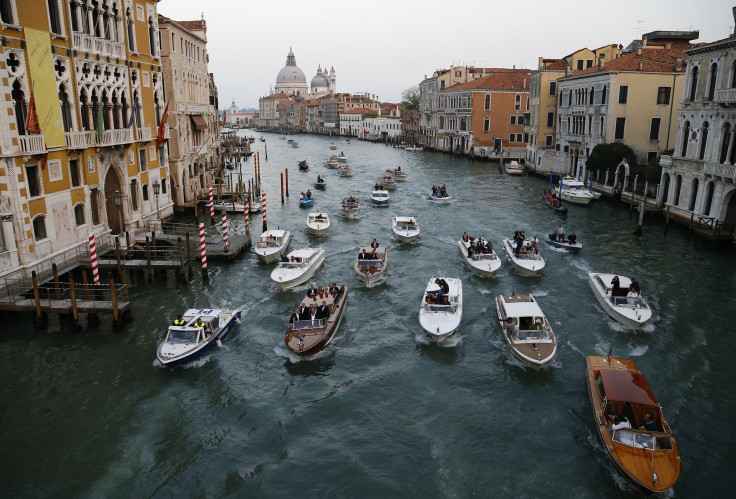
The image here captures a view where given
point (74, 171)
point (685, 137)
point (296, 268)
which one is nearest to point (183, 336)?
point (296, 268)

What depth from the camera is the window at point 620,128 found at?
1907 inches

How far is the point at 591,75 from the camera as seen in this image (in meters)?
51.9

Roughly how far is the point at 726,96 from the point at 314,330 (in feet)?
87.3

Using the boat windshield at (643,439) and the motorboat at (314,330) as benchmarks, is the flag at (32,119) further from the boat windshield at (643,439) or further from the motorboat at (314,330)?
the boat windshield at (643,439)

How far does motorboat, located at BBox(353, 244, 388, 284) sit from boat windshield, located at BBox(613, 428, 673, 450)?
557 inches

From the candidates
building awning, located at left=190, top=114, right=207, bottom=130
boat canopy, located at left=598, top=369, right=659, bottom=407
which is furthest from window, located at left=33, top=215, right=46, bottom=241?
building awning, located at left=190, top=114, right=207, bottom=130

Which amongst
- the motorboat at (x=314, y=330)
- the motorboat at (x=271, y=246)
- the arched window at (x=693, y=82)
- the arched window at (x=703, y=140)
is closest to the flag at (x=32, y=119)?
the motorboat at (x=271, y=246)

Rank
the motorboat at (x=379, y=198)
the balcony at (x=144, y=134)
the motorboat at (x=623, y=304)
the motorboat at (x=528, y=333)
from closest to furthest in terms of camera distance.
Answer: the motorboat at (x=528, y=333), the motorboat at (x=623, y=304), the balcony at (x=144, y=134), the motorboat at (x=379, y=198)

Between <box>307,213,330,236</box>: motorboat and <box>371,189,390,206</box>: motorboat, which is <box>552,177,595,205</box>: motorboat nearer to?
<box>371,189,390,206</box>: motorboat

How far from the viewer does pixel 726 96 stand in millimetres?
30250

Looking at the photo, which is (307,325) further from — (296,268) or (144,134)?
(144,134)

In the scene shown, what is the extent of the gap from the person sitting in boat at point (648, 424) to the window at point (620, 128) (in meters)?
41.0

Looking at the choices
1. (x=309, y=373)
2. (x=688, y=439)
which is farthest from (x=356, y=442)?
(x=688, y=439)

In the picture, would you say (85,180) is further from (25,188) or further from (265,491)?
(265,491)
